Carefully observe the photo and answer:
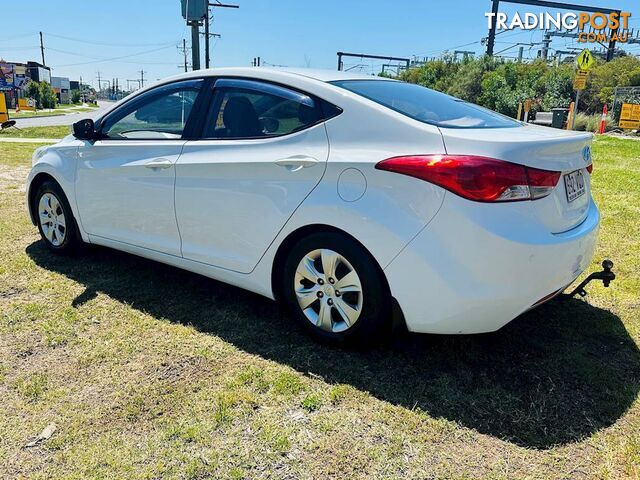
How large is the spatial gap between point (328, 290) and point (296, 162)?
0.74 m

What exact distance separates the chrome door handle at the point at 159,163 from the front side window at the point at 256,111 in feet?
1.11

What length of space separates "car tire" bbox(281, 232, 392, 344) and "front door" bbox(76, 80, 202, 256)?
1047 millimetres

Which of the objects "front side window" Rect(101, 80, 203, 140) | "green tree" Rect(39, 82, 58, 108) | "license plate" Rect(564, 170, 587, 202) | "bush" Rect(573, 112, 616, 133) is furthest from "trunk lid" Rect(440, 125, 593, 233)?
"green tree" Rect(39, 82, 58, 108)

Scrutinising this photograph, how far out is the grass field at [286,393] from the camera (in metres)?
2.24

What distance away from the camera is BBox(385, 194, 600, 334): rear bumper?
2.48m

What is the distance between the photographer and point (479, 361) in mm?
2998

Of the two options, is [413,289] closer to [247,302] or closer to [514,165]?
[514,165]

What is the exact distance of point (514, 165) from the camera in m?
2.51

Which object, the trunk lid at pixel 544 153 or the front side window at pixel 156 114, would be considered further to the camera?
the front side window at pixel 156 114

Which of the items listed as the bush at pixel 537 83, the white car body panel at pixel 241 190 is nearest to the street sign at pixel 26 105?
the bush at pixel 537 83

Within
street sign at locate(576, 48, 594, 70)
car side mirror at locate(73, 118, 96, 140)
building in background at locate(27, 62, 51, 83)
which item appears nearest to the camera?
car side mirror at locate(73, 118, 96, 140)

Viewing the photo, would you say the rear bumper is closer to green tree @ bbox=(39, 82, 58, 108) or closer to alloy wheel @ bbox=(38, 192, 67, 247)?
alloy wheel @ bbox=(38, 192, 67, 247)

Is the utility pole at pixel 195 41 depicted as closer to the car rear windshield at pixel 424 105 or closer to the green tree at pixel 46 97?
the car rear windshield at pixel 424 105

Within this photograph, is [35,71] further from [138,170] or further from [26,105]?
[138,170]
